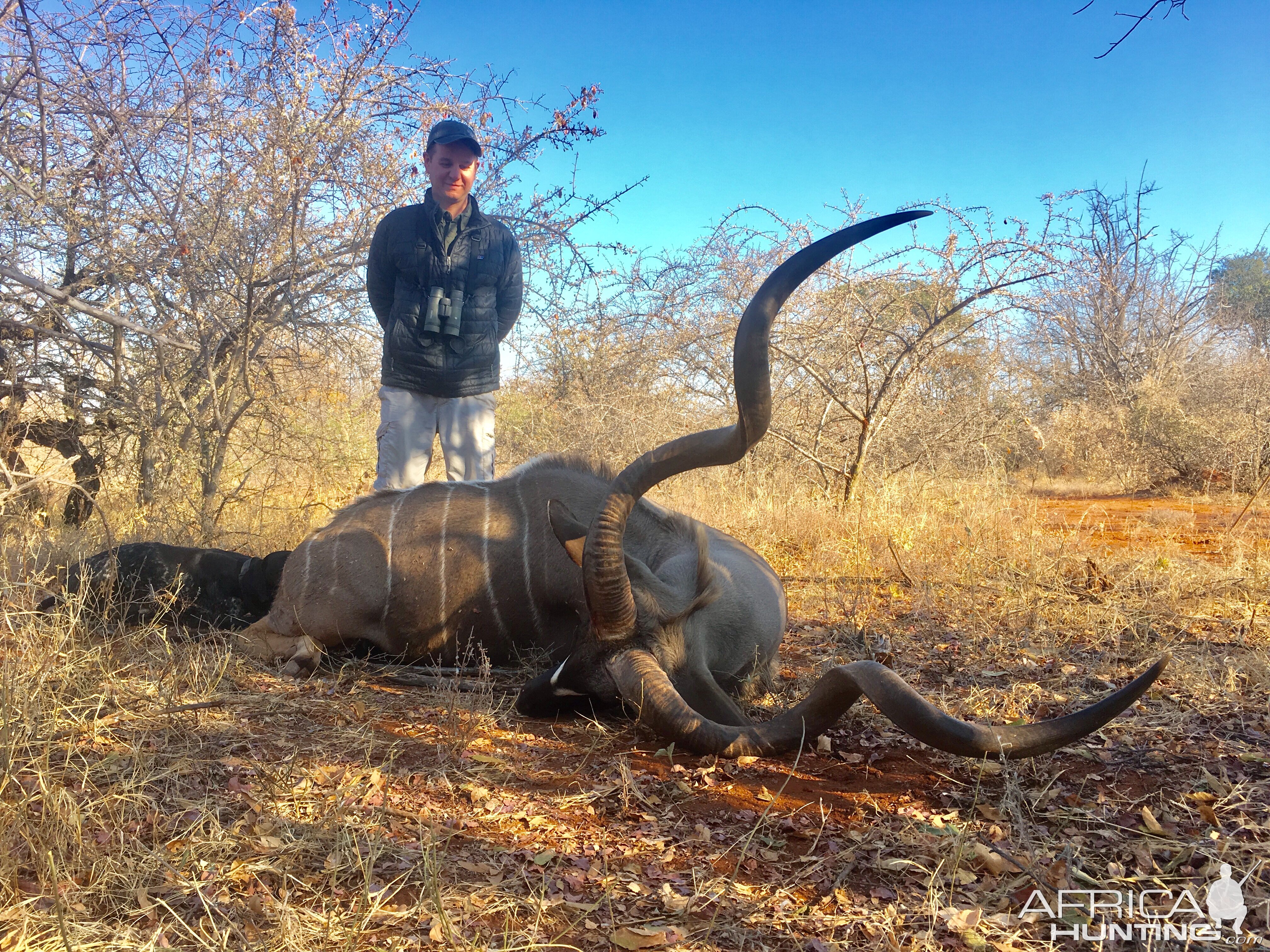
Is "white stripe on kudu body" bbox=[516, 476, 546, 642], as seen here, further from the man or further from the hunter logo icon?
the hunter logo icon

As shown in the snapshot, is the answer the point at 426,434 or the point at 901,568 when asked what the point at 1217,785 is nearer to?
the point at 901,568

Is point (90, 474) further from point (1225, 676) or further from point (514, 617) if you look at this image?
point (1225, 676)

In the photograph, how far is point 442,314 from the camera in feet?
15.8

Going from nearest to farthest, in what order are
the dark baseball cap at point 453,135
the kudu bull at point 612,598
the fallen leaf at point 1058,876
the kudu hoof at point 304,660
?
the fallen leaf at point 1058,876
the kudu bull at point 612,598
the kudu hoof at point 304,660
the dark baseball cap at point 453,135

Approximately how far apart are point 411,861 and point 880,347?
6569 mm

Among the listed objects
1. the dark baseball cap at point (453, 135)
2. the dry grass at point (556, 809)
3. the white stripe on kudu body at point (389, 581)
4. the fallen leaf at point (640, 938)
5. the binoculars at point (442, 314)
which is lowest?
the fallen leaf at point (640, 938)

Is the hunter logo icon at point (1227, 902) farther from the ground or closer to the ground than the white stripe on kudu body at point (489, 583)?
closer to the ground

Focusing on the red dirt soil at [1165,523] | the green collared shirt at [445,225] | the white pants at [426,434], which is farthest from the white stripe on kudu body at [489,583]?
the red dirt soil at [1165,523]

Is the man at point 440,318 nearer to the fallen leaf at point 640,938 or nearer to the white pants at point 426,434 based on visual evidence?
the white pants at point 426,434

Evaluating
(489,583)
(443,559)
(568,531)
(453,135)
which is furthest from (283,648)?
(453,135)

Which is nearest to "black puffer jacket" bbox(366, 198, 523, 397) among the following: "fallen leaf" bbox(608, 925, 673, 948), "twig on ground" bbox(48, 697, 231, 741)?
"twig on ground" bbox(48, 697, 231, 741)

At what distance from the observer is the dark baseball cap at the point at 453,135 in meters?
4.77

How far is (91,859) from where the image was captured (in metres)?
1.98

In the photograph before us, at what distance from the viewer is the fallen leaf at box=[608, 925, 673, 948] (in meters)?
1.85
